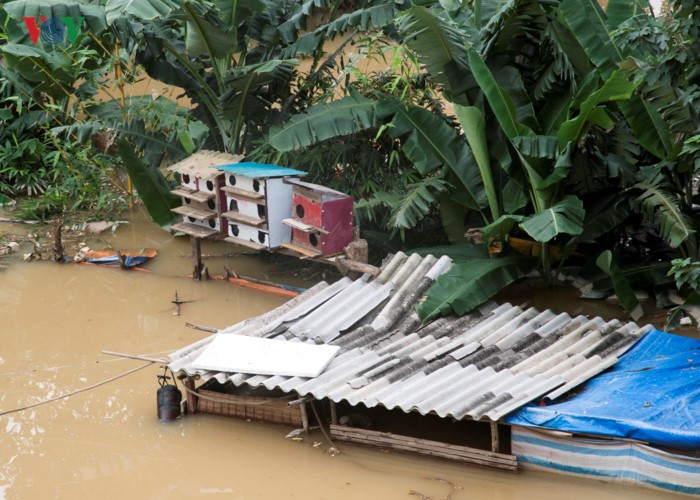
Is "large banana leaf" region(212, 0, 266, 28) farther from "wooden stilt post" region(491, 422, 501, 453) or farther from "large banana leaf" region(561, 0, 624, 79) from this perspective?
"wooden stilt post" region(491, 422, 501, 453)

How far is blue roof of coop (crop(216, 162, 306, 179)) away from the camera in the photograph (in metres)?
8.61

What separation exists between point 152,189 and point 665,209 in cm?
578

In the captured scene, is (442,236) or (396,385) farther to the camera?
(442,236)

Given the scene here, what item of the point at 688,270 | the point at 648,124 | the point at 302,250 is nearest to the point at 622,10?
the point at 648,124

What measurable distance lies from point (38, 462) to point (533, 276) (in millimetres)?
4815

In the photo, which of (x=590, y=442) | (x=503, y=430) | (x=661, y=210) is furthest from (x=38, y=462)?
(x=661, y=210)

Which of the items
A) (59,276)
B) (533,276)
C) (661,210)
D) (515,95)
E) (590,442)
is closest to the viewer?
(590,442)

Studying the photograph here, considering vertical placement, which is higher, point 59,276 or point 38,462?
point 59,276

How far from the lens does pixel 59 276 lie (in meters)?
10.4

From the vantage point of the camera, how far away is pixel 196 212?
379 inches

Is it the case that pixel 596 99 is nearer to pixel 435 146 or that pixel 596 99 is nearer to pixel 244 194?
pixel 435 146

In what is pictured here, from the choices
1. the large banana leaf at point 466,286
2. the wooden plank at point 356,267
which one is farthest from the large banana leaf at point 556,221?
the wooden plank at point 356,267

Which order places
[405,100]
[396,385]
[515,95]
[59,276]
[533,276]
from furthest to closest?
[59,276]
[405,100]
[533,276]
[515,95]
[396,385]

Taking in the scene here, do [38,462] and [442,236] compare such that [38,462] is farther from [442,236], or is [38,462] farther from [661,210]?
[661,210]
